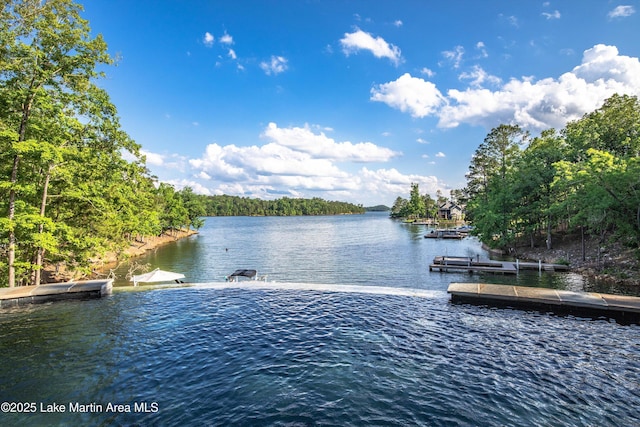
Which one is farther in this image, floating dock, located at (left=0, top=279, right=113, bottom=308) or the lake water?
floating dock, located at (left=0, top=279, right=113, bottom=308)

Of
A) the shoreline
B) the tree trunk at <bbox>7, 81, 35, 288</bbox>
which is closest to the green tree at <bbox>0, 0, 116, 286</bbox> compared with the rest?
the tree trunk at <bbox>7, 81, 35, 288</bbox>

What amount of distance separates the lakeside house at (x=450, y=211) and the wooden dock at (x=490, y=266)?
10971 centimetres

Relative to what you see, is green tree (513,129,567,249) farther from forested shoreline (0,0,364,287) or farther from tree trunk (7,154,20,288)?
tree trunk (7,154,20,288)

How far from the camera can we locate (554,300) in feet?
54.0

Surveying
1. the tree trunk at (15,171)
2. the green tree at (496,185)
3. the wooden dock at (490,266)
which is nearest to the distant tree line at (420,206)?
the green tree at (496,185)

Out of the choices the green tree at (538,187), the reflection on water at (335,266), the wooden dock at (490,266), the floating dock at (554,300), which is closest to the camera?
the floating dock at (554,300)

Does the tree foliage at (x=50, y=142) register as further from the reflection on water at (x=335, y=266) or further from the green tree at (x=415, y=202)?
the green tree at (x=415, y=202)

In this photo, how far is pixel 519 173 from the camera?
1574 inches

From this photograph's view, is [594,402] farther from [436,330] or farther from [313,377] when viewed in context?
[313,377]

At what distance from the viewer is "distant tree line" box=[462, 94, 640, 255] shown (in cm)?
2431

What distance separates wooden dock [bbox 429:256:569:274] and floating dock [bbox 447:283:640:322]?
553 inches

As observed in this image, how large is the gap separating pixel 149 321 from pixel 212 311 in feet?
9.80

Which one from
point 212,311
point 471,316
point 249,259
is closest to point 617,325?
point 471,316

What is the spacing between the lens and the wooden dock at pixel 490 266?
31.1m
